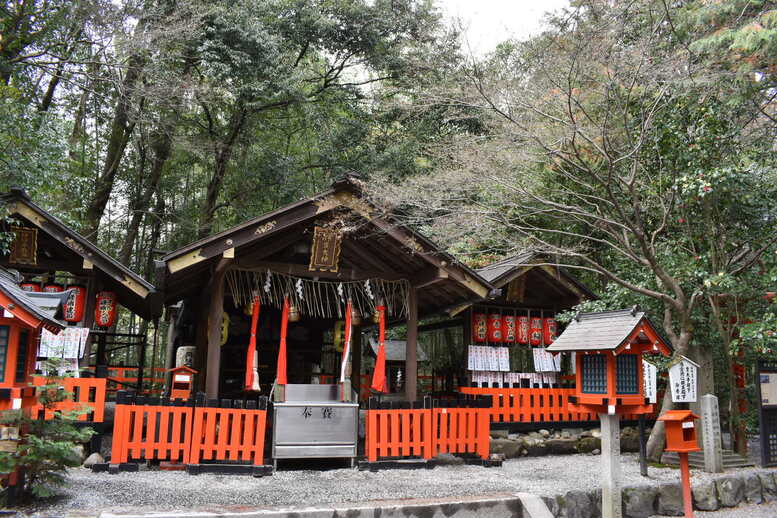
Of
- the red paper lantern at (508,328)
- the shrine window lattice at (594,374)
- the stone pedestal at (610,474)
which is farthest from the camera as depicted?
the red paper lantern at (508,328)

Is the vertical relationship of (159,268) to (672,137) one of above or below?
below

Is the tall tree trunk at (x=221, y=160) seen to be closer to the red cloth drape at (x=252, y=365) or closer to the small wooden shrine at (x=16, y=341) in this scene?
the red cloth drape at (x=252, y=365)

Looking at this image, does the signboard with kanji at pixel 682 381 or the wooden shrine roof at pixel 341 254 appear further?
the wooden shrine roof at pixel 341 254

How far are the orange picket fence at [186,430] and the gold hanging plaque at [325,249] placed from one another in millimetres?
2694

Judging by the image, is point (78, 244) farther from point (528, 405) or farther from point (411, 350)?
point (528, 405)

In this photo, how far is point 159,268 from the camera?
9.10m

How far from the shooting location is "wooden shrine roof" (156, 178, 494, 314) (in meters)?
9.41

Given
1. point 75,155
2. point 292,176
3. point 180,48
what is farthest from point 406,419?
point 75,155

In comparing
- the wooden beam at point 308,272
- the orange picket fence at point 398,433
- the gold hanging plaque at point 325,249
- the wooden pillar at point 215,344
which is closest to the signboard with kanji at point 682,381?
the orange picket fence at point 398,433

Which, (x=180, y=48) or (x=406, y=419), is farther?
(x=180, y=48)

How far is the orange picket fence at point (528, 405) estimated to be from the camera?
13.1 m

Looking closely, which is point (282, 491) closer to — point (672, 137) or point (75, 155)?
point (672, 137)

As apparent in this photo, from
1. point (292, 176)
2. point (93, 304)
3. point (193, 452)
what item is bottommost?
point (193, 452)

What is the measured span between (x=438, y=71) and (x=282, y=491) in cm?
952
